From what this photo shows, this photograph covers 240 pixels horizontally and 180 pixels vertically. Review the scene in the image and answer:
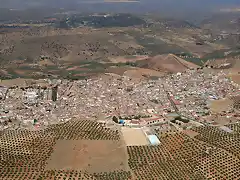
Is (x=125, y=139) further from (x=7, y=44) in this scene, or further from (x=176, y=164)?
(x=7, y=44)

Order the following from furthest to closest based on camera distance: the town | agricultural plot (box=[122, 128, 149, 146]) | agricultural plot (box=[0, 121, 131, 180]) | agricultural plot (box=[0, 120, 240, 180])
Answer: the town → agricultural plot (box=[122, 128, 149, 146]) → agricultural plot (box=[0, 120, 240, 180]) → agricultural plot (box=[0, 121, 131, 180])

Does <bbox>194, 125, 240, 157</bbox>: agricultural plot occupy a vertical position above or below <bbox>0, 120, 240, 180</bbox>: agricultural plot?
above

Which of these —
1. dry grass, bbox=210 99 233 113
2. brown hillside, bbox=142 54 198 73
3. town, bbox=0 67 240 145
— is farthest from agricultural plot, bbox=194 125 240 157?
brown hillside, bbox=142 54 198 73

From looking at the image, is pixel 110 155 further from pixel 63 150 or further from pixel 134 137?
pixel 63 150

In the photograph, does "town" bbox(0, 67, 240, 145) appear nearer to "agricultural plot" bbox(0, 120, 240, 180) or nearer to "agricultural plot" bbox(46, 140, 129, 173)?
"agricultural plot" bbox(0, 120, 240, 180)

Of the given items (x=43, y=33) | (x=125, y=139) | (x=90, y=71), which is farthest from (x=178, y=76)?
(x=43, y=33)
